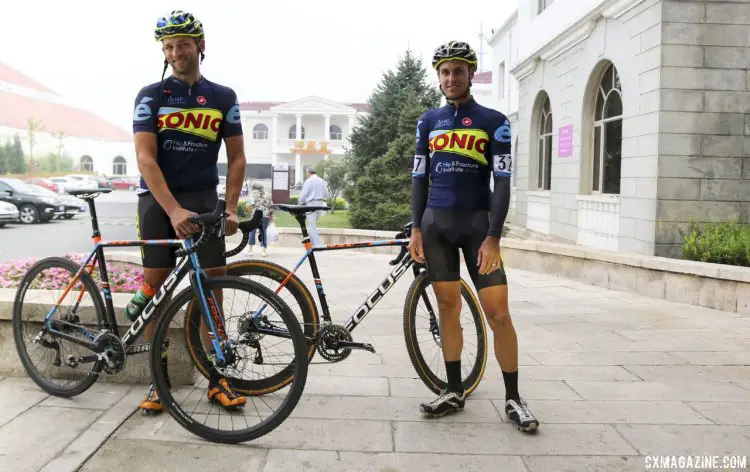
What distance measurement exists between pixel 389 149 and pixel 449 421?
19668 millimetres

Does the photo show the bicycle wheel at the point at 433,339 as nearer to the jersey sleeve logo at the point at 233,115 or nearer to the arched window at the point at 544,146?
the jersey sleeve logo at the point at 233,115

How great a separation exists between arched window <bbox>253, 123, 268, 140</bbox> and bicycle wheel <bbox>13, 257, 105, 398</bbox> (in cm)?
6591

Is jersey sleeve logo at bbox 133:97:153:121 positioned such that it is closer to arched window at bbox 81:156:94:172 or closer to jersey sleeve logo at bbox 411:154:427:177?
jersey sleeve logo at bbox 411:154:427:177

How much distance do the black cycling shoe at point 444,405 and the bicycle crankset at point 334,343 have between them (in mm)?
505

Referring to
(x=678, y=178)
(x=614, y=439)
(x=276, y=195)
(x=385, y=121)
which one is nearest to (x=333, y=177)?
(x=385, y=121)

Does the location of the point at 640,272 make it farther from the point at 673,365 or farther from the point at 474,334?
the point at 474,334

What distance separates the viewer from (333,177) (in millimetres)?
42406

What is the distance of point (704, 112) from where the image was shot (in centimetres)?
947

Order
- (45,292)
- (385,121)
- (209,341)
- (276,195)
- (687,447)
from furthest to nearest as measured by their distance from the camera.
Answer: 1. (385,121)
2. (276,195)
3. (45,292)
4. (209,341)
5. (687,447)

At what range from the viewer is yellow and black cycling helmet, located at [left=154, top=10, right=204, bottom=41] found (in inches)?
141

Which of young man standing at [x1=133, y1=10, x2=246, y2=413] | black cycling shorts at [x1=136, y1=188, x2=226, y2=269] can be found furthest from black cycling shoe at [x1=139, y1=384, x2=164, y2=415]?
black cycling shorts at [x1=136, y1=188, x2=226, y2=269]

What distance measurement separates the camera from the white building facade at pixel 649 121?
9.45 metres

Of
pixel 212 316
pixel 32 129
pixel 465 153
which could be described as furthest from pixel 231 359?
pixel 32 129

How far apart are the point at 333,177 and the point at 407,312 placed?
3867cm
